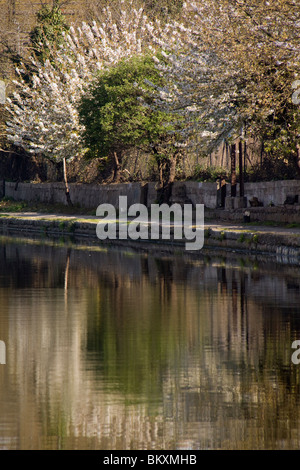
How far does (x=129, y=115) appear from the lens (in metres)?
34.9

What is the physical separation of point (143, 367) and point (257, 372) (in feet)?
3.91

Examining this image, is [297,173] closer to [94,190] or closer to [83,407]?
[94,190]

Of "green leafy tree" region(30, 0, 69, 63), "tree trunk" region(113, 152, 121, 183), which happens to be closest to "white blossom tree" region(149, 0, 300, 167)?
"tree trunk" region(113, 152, 121, 183)

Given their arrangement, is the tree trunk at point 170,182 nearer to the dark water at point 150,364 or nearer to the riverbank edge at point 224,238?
the riverbank edge at point 224,238

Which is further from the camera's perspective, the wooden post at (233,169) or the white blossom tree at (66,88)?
the white blossom tree at (66,88)

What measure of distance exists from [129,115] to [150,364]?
26.7 m

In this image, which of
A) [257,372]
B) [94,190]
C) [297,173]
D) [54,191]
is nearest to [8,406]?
[257,372]

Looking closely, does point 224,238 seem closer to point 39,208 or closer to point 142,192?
point 142,192

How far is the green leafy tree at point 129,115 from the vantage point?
34.3 meters

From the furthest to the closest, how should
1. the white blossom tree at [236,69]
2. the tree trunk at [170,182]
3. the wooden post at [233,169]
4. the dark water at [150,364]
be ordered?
the tree trunk at [170,182] → the wooden post at [233,169] → the white blossom tree at [236,69] → the dark water at [150,364]

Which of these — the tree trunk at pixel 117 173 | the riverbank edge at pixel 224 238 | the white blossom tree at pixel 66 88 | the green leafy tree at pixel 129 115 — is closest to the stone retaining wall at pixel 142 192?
the tree trunk at pixel 117 173

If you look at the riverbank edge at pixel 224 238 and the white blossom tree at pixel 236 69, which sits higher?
the white blossom tree at pixel 236 69

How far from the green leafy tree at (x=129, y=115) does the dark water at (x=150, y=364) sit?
707 inches

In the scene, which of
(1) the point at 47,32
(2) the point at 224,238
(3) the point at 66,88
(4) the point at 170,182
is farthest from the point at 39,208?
(2) the point at 224,238
